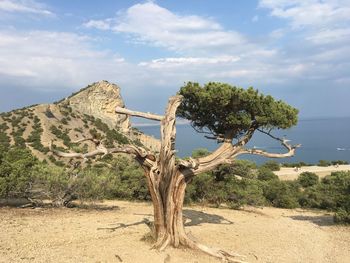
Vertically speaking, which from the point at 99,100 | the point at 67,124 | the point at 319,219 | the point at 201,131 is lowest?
the point at 319,219

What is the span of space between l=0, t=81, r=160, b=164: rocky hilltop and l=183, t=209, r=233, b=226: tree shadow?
1453 centimetres

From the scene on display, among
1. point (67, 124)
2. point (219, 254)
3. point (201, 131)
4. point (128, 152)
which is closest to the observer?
point (219, 254)

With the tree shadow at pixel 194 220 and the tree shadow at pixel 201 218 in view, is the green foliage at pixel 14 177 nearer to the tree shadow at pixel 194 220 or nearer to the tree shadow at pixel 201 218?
the tree shadow at pixel 194 220

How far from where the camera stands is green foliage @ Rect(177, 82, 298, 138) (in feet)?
33.6

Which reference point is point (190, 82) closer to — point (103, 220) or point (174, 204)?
point (174, 204)

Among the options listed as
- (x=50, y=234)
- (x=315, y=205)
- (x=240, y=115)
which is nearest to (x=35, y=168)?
(x=50, y=234)

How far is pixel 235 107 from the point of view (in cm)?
1061

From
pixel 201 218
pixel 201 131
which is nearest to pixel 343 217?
pixel 201 218

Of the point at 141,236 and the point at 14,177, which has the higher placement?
the point at 14,177

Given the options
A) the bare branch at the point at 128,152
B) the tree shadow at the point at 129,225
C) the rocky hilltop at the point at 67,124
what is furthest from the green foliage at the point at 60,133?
the bare branch at the point at 128,152

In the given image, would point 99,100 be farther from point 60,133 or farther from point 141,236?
point 141,236

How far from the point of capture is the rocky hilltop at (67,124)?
1350 inches

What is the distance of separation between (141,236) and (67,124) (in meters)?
31.8

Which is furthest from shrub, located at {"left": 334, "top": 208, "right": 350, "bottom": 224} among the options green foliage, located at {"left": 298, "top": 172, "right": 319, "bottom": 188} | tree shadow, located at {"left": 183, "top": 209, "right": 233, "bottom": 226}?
green foliage, located at {"left": 298, "top": 172, "right": 319, "bottom": 188}
